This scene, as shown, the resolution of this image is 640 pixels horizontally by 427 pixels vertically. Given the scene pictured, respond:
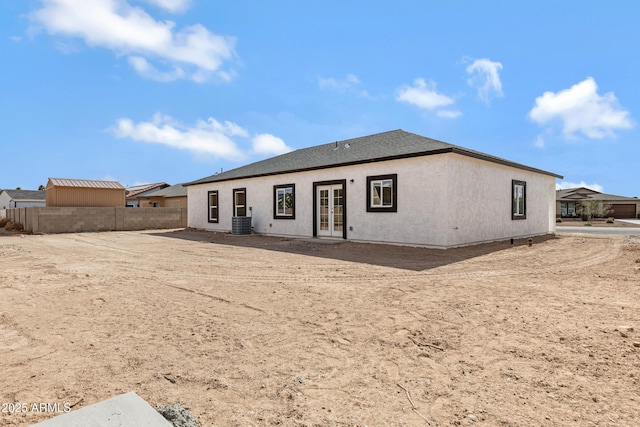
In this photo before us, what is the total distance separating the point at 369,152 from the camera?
13656 mm

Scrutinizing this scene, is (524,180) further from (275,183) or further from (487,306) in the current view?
(487,306)

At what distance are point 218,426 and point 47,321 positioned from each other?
3.18 m

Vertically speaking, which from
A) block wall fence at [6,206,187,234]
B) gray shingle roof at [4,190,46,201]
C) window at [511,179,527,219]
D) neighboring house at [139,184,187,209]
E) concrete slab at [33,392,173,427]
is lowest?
concrete slab at [33,392,173,427]

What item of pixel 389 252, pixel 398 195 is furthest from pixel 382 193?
pixel 389 252

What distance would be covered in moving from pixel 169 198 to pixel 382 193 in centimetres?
2906

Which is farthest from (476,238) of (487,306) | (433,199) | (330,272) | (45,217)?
(45,217)

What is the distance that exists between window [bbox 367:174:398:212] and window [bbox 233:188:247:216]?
26.6ft

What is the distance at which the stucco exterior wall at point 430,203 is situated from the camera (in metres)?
11.0

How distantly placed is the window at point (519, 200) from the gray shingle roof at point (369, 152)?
0.77 metres

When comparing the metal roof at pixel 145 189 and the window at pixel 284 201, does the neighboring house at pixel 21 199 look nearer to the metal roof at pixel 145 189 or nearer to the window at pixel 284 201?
the metal roof at pixel 145 189

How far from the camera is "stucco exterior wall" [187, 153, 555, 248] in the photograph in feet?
36.2

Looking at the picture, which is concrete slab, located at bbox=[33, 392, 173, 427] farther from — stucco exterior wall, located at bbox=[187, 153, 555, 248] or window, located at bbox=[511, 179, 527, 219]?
window, located at bbox=[511, 179, 527, 219]

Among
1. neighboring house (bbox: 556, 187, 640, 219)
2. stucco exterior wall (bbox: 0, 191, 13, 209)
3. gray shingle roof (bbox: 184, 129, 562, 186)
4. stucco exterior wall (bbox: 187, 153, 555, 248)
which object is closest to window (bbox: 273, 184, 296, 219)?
stucco exterior wall (bbox: 187, 153, 555, 248)

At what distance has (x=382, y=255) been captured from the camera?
32.2 ft
